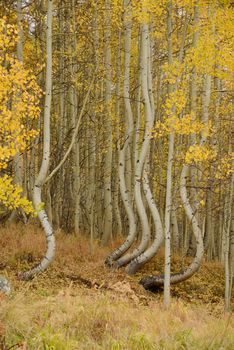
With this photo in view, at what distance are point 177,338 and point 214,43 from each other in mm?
7897

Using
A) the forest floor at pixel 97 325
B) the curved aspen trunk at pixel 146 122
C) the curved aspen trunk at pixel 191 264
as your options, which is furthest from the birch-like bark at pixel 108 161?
the forest floor at pixel 97 325

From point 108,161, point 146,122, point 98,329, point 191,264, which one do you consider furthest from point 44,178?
point 98,329

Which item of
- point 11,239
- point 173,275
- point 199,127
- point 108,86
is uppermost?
point 108,86

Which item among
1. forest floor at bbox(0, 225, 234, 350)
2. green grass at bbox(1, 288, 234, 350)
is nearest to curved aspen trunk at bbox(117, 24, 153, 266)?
forest floor at bbox(0, 225, 234, 350)

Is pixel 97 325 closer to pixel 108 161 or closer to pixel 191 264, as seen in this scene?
pixel 191 264

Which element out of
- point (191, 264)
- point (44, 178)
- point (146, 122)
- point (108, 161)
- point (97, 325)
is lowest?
point (191, 264)

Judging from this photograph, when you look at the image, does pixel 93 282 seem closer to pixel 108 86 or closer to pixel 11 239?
pixel 11 239

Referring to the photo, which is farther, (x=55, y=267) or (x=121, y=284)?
(x=55, y=267)

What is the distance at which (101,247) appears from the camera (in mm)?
14727

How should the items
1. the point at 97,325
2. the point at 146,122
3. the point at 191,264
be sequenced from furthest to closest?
the point at 191,264 → the point at 146,122 → the point at 97,325

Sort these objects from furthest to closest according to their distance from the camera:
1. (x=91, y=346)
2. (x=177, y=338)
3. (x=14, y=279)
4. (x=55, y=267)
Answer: (x=55, y=267) → (x=14, y=279) → (x=177, y=338) → (x=91, y=346)

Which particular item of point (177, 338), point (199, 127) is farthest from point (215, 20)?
point (177, 338)

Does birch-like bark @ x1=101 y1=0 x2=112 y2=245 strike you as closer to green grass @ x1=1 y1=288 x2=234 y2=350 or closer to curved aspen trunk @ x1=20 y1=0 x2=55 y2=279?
curved aspen trunk @ x1=20 y1=0 x2=55 y2=279

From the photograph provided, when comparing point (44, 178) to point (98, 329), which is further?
point (44, 178)
